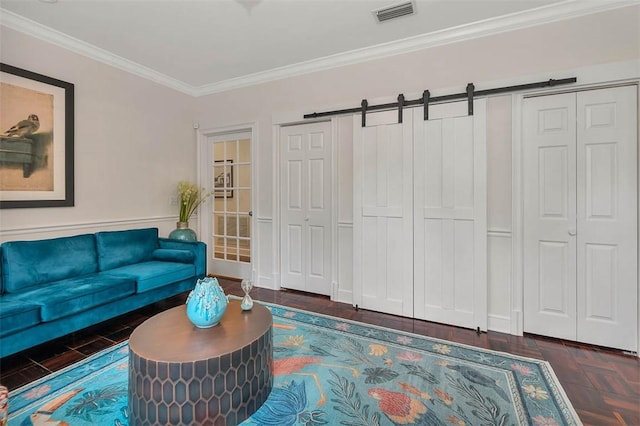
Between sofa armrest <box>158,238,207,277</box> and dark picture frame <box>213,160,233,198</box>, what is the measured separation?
108 centimetres

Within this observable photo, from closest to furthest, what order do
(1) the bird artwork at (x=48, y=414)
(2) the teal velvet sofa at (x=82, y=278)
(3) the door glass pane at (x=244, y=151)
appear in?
1. (1) the bird artwork at (x=48, y=414)
2. (2) the teal velvet sofa at (x=82, y=278)
3. (3) the door glass pane at (x=244, y=151)

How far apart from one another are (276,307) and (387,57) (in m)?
2.91

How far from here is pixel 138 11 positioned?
8.64ft

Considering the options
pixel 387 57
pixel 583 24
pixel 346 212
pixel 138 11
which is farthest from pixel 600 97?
Result: pixel 138 11

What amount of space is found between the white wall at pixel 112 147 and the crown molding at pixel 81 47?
0.05m

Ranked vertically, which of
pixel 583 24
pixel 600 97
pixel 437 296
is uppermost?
pixel 583 24

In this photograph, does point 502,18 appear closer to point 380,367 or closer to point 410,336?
point 410,336

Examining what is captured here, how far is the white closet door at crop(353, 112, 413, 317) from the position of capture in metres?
3.06

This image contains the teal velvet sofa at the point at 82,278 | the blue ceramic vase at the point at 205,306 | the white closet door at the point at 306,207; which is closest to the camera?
the blue ceramic vase at the point at 205,306

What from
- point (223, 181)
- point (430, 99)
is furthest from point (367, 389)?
point (223, 181)

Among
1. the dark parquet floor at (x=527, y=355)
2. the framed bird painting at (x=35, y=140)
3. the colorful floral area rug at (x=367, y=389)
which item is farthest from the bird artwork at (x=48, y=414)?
the framed bird painting at (x=35, y=140)

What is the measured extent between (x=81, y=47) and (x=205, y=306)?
321 cm

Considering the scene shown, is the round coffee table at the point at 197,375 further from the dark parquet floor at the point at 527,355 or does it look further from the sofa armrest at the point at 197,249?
the sofa armrest at the point at 197,249

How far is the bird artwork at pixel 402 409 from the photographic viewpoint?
1627 mm
